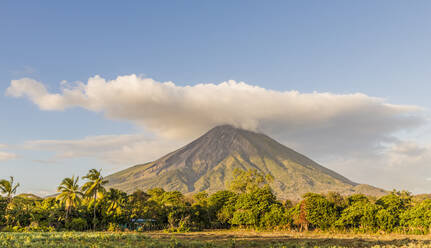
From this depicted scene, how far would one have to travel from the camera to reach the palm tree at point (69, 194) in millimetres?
53091

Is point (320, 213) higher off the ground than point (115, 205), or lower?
lower

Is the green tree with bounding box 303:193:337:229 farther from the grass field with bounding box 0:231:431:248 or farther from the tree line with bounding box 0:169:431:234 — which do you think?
the grass field with bounding box 0:231:431:248

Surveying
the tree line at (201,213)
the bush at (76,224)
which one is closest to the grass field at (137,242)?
the tree line at (201,213)

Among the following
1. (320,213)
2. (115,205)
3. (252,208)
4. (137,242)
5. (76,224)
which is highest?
(115,205)

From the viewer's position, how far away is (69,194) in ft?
178

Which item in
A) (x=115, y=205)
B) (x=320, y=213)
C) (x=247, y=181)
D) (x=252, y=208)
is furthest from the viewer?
(x=247, y=181)

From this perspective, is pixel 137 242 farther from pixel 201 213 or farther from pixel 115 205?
pixel 201 213

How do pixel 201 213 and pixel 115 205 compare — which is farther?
pixel 201 213

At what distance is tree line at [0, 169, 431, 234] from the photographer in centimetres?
4962

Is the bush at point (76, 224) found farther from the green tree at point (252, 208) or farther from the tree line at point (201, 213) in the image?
the green tree at point (252, 208)

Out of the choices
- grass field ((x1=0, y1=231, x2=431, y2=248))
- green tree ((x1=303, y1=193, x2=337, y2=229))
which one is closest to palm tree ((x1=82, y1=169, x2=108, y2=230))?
grass field ((x1=0, y1=231, x2=431, y2=248))

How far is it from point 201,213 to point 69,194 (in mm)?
23305

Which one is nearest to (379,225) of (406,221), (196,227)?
(406,221)

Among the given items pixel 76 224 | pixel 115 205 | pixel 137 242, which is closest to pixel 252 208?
pixel 115 205
